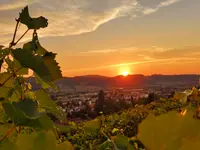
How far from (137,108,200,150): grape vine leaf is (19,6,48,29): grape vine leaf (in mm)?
616

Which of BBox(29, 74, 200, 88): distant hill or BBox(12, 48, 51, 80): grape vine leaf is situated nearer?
BBox(12, 48, 51, 80): grape vine leaf

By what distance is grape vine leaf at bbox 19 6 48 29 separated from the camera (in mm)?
797

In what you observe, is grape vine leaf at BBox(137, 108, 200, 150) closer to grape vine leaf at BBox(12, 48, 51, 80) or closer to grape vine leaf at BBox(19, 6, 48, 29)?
grape vine leaf at BBox(12, 48, 51, 80)

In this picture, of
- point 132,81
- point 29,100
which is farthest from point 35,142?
point 132,81

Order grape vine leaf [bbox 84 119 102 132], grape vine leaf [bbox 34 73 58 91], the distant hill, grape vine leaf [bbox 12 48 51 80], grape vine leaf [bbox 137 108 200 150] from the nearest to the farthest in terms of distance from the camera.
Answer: grape vine leaf [bbox 137 108 200 150] < grape vine leaf [bbox 12 48 51 80] < grape vine leaf [bbox 34 73 58 91] < grape vine leaf [bbox 84 119 102 132] < the distant hill

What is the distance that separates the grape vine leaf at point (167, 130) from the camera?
0.23m

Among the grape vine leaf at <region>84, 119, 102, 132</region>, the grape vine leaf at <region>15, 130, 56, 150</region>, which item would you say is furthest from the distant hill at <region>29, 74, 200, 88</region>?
the grape vine leaf at <region>15, 130, 56, 150</region>

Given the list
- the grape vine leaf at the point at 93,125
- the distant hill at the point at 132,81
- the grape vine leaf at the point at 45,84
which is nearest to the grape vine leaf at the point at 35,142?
the grape vine leaf at the point at 45,84

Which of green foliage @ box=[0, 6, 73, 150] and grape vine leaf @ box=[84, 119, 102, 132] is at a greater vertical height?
green foliage @ box=[0, 6, 73, 150]

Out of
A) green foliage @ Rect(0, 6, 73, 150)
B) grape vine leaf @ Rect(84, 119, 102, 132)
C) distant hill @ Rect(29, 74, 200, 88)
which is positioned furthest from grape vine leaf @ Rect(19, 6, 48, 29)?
distant hill @ Rect(29, 74, 200, 88)

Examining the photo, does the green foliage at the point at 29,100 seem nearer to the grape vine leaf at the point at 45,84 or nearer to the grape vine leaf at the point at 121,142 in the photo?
the grape vine leaf at the point at 45,84

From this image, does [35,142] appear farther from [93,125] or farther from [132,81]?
[132,81]

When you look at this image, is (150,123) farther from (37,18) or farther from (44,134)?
(37,18)

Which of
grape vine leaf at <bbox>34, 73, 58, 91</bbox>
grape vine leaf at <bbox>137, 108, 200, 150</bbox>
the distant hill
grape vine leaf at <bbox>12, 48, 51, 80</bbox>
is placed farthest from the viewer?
the distant hill
